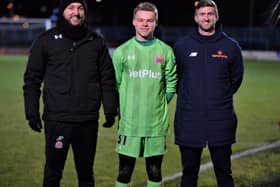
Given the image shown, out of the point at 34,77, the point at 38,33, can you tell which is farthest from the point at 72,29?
the point at 38,33

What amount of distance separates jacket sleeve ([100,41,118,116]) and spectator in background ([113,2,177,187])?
0.11 meters

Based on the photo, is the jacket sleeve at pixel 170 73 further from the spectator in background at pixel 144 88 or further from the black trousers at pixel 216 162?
the black trousers at pixel 216 162

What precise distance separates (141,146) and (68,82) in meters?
0.83

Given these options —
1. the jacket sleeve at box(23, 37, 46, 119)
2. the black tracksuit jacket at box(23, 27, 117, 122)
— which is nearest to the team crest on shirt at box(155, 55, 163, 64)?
the black tracksuit jacket at box(23, 27, 117, 122)

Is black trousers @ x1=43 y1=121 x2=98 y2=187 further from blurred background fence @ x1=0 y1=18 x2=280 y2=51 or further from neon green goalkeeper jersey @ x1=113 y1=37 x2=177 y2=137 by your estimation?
blurred background fence @ x1=0 y1=18 x2=280 y2=51

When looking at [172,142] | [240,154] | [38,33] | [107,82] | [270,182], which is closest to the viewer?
[107,82]

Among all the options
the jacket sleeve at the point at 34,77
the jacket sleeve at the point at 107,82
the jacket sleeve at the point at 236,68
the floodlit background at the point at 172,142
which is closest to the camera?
the jacket sleeve at the point at 34,77

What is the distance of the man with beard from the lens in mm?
4031

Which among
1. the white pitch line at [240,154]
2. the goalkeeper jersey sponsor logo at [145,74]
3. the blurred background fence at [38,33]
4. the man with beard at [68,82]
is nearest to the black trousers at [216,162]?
the goalkeeper jersey sponsor logo at [145,74]

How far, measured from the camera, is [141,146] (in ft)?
14.1

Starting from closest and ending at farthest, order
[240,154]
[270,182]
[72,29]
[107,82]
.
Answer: [72,29], [107,82], [270,182], [240,154]

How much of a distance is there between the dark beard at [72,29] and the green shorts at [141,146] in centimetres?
94

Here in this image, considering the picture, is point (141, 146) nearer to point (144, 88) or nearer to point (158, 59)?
point (144, 88)

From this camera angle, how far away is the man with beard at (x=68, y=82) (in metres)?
4.03
